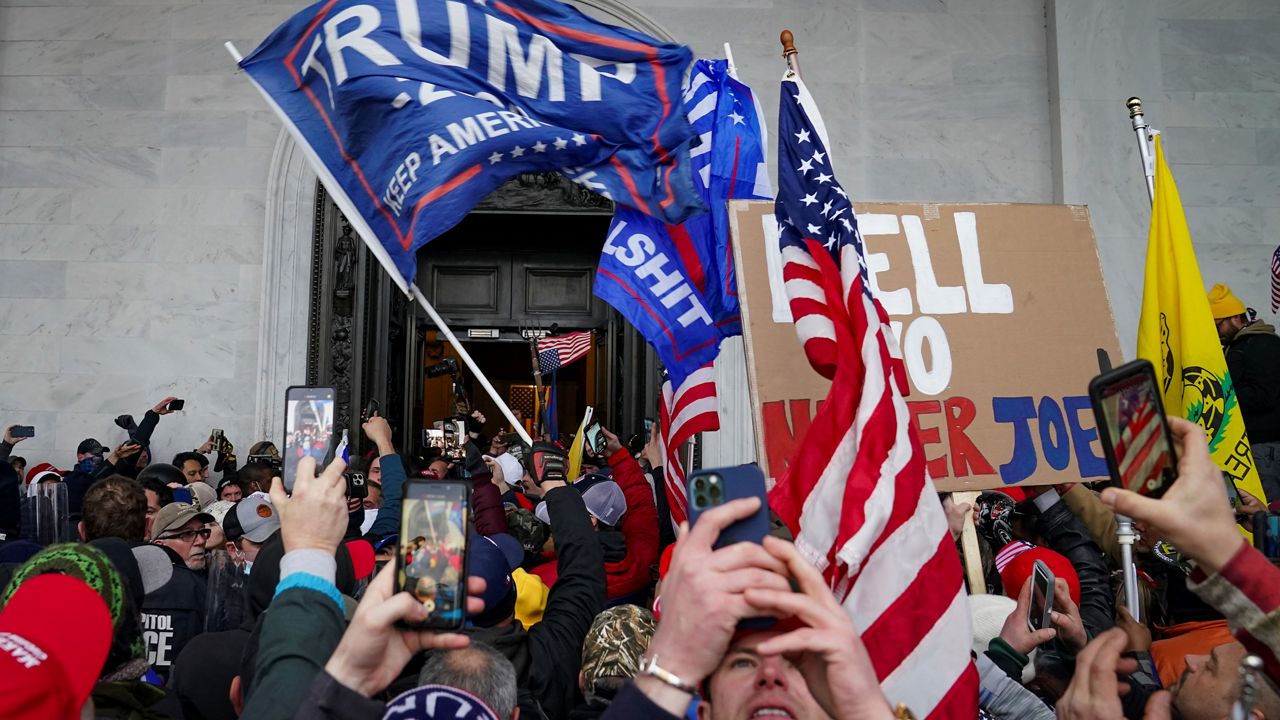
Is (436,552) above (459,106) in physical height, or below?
→ below

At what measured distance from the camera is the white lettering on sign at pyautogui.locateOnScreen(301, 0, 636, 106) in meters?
4.68

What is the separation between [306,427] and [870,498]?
152cm

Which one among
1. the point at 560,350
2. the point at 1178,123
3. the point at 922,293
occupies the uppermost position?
Answer: the point at 1178,123

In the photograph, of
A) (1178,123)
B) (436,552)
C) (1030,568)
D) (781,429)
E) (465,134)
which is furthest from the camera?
(1178,123)

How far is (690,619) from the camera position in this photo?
5.52ft

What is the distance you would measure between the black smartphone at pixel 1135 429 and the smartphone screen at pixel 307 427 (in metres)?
1.74

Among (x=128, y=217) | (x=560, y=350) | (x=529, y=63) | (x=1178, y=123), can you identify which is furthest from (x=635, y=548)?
(x=1178, y=123)

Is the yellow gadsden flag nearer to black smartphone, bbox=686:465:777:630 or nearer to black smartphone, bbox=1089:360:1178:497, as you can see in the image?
black smartphone, bbox=1089:360:1178:497

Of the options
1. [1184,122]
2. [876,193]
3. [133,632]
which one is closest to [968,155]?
[876,193]

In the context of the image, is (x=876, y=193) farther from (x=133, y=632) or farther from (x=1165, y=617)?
(x=133, y=632)

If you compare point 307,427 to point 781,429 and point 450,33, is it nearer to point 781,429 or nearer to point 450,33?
point 781,429

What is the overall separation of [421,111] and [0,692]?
10.2 ft

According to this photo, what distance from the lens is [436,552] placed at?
6.64 ft

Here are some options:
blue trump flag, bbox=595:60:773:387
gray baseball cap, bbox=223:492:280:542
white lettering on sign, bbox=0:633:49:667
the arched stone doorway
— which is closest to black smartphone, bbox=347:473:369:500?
gray baseball cap, bbox=223:492:280:542
